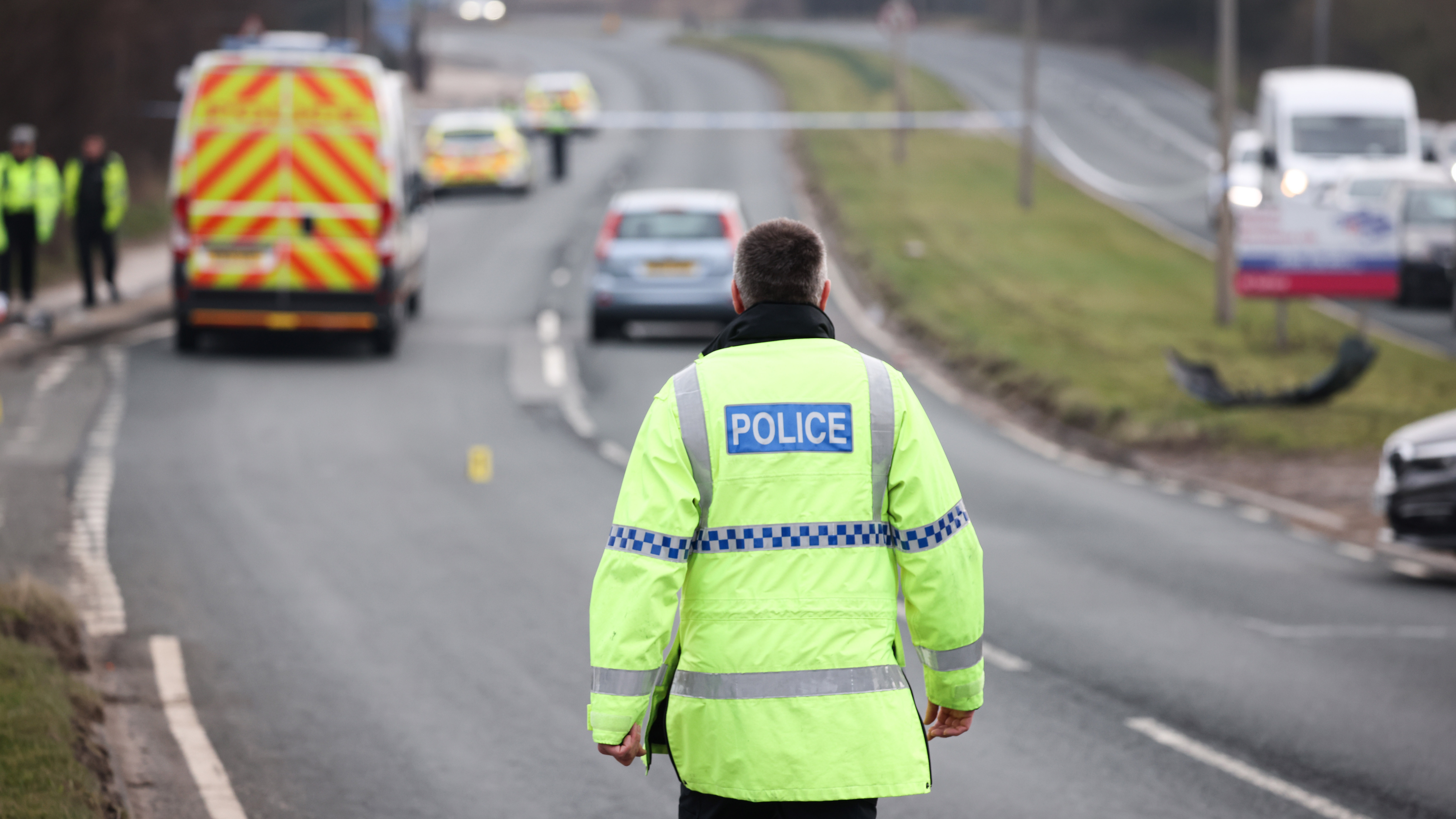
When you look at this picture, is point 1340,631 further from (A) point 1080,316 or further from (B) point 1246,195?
(B) point 1246,195

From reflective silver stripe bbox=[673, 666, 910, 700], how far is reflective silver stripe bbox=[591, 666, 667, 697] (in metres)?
0.11

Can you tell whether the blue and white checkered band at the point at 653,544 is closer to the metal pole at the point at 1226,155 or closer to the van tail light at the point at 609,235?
the van tail light at the point at 609,235

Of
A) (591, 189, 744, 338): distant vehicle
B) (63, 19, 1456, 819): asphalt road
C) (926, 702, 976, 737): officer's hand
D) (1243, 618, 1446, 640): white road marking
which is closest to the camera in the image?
(926, 702, 976, 737): officer's hand

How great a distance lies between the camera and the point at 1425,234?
29500 millimetres

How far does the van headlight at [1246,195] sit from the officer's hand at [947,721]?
33.9 m

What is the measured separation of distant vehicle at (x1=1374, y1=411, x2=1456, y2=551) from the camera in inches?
444

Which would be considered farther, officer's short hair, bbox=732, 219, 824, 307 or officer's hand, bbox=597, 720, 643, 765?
officer's short hair, bbox=732, 219, 824, 307

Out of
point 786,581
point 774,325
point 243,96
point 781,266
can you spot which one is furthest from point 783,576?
point 243,96

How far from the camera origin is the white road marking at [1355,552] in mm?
12336

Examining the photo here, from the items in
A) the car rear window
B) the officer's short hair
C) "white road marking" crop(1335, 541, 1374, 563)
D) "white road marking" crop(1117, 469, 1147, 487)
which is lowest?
"white road marking" crop(1117, 469, 1147, 487)

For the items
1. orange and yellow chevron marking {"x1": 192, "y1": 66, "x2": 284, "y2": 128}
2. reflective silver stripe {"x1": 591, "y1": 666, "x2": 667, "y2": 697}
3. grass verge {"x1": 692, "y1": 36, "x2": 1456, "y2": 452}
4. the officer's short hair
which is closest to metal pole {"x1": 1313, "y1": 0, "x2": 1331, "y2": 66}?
grass verge {"x1": 692, "y1": 36, "x2": 1456, "y2": 452}

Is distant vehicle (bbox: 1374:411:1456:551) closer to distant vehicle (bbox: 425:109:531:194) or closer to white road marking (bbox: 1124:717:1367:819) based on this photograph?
white road marking (bbox: 1124:717:1367:819)

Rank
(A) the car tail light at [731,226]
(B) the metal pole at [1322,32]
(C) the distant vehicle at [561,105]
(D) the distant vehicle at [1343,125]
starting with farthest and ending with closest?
(B) the metal pole at [1322,32], (C) the distant vehicle at [561,105], (D) the distant vehicle at [1343,125], (A) the car tail light at [731,226]

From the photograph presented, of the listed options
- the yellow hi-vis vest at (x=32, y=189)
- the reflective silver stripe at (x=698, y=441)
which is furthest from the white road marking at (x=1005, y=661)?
the yellow hi-vis vest at (x=32, y=189)
